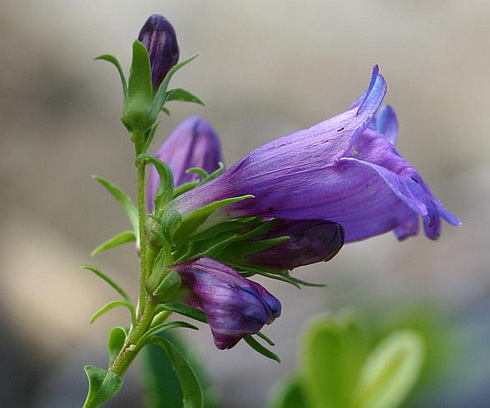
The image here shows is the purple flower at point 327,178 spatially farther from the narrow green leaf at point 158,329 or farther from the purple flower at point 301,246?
the narrow green leaf at point 158,329

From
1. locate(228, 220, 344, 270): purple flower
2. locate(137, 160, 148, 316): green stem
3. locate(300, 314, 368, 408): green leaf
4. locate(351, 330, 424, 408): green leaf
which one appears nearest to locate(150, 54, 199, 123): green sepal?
locate(137, 160, 148, 316): green stem

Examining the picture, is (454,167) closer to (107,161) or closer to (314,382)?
(107,161)

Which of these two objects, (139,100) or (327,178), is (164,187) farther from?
(327,178)

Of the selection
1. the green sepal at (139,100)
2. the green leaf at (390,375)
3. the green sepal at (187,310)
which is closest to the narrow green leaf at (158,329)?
the green sepal at (187,310)

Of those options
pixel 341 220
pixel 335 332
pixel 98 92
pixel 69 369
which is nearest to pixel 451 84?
pixel 98 92

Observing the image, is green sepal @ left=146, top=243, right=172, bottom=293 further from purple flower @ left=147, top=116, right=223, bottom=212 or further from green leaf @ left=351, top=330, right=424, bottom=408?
green leaf @ left=351, top=330, right=424, bottom=408

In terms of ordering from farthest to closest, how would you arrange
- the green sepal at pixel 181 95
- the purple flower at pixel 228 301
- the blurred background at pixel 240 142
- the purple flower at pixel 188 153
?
the blurred background at pixel 240 142 < the purple flower at pixel 188 153 < the green sepal at pixel 181 95 < the purple flower at pixel 228 301
